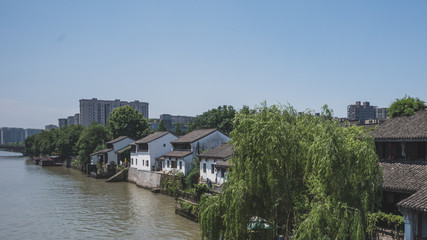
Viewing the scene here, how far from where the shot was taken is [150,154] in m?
63.1

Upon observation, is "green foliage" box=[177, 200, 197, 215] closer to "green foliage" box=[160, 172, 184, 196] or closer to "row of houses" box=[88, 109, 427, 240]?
"row of houses" box=[88, 109, 427, 240]

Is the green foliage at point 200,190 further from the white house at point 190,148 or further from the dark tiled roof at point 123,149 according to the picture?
the dark tiled roof at point 123,149

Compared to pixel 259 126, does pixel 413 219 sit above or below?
below

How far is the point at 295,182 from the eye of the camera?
60.5ft

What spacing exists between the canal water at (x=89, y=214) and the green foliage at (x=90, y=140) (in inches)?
1137

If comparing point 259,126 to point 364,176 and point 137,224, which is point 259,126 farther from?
point 137,224

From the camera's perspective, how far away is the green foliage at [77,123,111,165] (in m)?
90.0

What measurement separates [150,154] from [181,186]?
15.2 metres

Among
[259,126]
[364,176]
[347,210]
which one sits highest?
[259,126]

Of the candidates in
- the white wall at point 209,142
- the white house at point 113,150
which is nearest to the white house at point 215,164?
the white wall at point 209,142

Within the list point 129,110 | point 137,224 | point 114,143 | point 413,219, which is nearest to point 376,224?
point 413,219

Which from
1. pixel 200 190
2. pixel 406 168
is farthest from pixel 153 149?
pixel 406 168

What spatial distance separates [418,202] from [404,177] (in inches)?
182

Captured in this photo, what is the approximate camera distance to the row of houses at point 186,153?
151 ft
